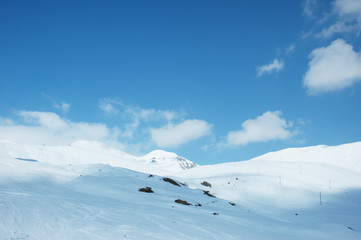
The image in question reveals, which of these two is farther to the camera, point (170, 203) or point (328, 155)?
point (328, 155)

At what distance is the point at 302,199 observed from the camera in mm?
25750

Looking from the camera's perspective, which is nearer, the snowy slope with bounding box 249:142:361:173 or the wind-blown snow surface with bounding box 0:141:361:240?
the wind-blown snow surface with bounding box 0:141:361:240

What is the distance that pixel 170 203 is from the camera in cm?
1415

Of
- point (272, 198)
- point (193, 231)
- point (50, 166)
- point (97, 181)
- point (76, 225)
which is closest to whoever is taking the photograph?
point (76, 225)

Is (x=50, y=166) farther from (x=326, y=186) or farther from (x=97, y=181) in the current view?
(x=326, y=186)

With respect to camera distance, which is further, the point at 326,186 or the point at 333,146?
the point at 333,146

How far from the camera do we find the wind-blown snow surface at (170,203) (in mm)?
7531

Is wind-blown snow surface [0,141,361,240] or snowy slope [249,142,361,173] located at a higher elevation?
snowy slope [249,142,361,173]

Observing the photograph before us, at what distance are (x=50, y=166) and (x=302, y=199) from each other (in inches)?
970

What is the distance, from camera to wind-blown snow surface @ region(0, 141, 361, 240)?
7.53 m

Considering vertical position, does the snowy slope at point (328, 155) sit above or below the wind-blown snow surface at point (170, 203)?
above

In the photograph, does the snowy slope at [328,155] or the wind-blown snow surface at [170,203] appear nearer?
the wind-blown snow surface at [170,203]

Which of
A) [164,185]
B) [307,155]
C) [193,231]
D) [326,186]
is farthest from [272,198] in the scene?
[307,155]

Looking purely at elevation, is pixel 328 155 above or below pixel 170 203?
above
